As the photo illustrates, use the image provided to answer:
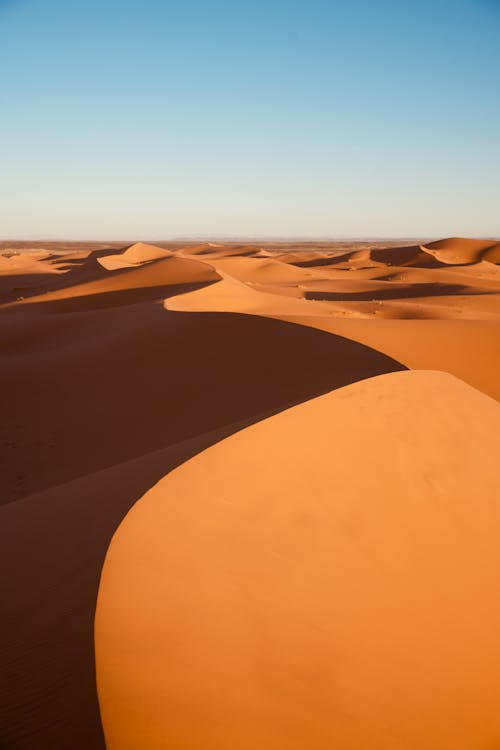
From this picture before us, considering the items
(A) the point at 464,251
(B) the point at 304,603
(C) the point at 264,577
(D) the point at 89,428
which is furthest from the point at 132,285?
(A) the point at 464,251

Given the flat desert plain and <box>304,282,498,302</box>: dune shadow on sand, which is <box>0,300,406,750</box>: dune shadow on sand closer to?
the flat desert plain

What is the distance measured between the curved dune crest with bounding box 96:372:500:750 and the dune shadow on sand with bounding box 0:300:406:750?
0.17 m

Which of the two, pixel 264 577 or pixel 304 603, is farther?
pixel 264 577

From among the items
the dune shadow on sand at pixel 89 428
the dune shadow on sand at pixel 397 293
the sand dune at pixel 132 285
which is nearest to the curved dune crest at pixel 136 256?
the sand dune at pixel 132 285

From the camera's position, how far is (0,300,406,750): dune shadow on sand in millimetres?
1998

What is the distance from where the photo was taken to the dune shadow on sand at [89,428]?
200 cm

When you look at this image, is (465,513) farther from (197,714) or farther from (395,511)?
(197,714)

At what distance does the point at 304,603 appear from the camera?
8.46 ft

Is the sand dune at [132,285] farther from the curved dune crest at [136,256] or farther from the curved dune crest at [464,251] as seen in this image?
the curved dune crest at [464,251]

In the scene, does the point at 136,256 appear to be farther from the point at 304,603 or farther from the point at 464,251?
the point at 304,603

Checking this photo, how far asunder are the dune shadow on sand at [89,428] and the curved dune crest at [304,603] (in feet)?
0.54

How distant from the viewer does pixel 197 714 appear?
1856 mm

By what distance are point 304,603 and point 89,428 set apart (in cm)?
544

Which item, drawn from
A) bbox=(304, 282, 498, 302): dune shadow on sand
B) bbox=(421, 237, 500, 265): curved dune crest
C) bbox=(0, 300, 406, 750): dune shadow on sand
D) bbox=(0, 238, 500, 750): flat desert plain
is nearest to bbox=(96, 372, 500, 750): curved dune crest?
bbox=(0, 238, 500, 750): flat desert plain
